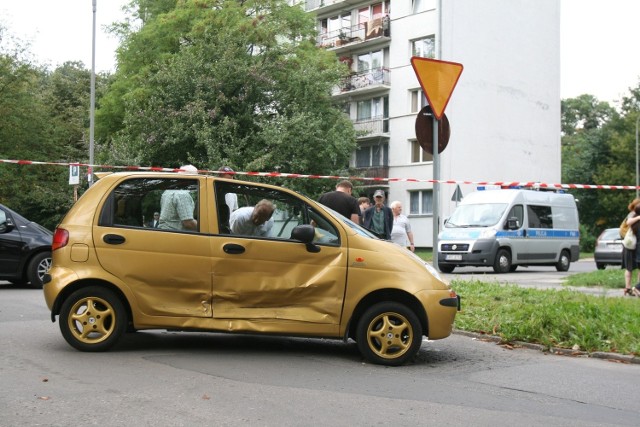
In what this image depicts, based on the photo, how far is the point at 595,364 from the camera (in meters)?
7.69

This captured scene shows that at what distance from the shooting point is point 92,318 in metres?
7.26

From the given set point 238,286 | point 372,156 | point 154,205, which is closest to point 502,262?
point 238,286

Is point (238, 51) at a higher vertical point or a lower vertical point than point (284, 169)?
higher

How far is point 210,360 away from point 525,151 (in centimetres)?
3964

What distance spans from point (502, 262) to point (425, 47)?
2271cm

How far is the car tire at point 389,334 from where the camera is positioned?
23.6ft

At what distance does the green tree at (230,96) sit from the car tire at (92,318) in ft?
82.1

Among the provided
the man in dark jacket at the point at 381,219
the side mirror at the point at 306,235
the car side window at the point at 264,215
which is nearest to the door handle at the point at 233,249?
the car side window at the point at 264,215

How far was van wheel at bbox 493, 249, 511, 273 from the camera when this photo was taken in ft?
72.4

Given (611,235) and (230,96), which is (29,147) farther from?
(611,235)

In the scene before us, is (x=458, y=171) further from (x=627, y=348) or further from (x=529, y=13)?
(x=627, y=348)

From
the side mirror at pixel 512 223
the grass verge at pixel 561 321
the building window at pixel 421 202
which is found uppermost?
the building window at pixel 421 202

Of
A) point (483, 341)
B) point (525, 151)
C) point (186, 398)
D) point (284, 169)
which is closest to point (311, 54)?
point (284, 169)

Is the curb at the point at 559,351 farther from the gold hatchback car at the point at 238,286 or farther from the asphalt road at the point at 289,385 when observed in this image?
the gold hatchback car at the point at 238,286
